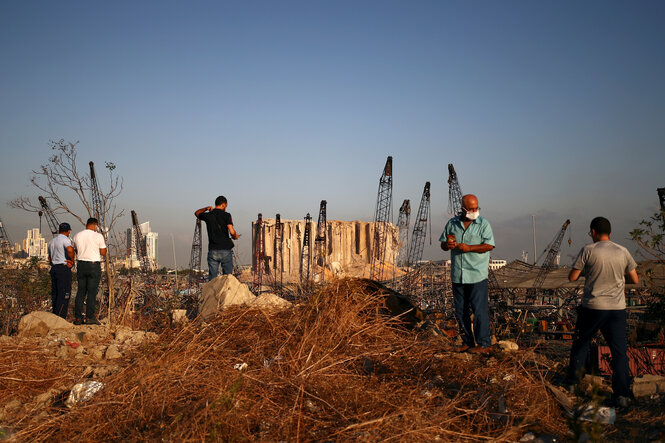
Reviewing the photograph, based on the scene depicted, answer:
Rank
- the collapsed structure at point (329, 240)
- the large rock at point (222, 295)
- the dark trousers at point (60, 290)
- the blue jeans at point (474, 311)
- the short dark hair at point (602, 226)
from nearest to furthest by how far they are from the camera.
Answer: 1. the short dark hair at point (602, 226)
2. the blue jeans at point (474, 311)
3. the large rock at point (222, 295)
4. the dark trousers at point (60, 290)
5. the collapsed structure at point (329, 240)

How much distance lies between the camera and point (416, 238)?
208 ft

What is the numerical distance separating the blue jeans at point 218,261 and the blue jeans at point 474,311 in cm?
464

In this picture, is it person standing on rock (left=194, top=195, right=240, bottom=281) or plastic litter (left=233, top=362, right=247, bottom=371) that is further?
person standing on rock (left=194, top=195, right=240, bottom=281)

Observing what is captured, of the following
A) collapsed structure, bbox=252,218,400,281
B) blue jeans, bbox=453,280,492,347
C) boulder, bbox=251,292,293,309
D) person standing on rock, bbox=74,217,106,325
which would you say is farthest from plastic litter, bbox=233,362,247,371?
collapsed structure, bbox=252,218,400,281

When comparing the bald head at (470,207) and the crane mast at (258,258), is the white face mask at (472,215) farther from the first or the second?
the crane mast at (258,258)

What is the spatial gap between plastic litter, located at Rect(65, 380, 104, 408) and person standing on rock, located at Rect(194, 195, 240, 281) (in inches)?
177

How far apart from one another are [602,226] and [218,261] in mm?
6493

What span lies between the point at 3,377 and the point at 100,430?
6.41 feet

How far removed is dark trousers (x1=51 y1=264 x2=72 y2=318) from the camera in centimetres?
847

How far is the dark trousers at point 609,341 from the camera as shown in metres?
4.65

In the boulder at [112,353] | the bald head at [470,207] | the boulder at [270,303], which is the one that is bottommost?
the boulder at [112,353]

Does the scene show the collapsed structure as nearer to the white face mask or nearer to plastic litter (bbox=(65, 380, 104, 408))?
the white face mask

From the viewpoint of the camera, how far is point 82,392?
4.20m

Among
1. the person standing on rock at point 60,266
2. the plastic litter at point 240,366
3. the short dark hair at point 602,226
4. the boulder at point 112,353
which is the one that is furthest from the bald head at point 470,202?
the person standing on rock at point 60,266
